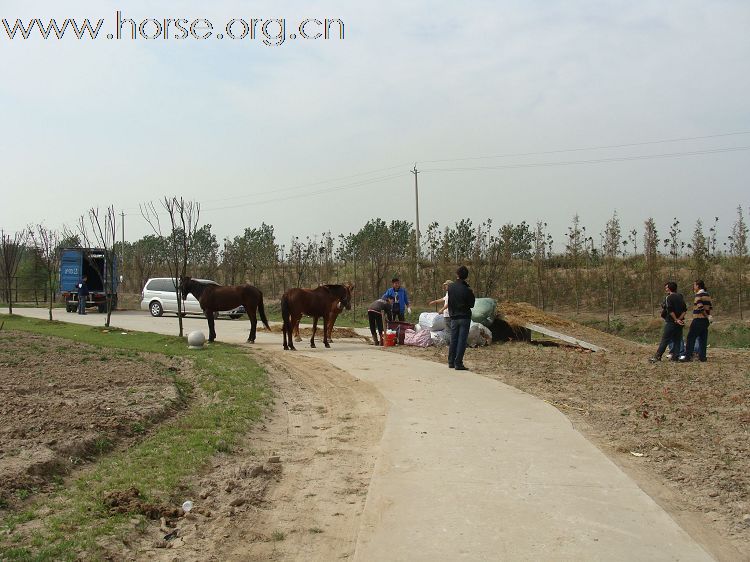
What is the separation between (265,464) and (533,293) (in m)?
26.6

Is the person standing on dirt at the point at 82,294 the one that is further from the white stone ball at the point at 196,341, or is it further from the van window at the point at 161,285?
the white stone ball at the point at 196,341

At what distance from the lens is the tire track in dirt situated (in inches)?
191

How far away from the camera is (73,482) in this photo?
621 centimetres

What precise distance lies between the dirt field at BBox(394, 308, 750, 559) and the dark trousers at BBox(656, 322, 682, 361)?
0.37m

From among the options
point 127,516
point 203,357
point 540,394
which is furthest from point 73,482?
point 203,357

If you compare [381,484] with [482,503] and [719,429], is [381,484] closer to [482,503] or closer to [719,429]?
[482,503]

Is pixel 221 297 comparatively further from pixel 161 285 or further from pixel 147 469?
pixel 161 285

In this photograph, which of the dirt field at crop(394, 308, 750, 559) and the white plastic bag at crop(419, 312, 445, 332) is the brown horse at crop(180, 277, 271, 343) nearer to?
the white plastic bag at crop(419, 312, 445, 332)

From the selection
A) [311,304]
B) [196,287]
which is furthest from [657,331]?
[196,287]

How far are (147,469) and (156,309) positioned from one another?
2661 cm

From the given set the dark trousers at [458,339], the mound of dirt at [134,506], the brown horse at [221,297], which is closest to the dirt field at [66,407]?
the mound of dirt at [134,506]

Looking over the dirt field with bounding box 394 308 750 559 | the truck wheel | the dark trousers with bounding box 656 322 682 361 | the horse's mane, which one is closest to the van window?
the truck wheel

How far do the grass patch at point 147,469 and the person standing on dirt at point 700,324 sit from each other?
8792 mm

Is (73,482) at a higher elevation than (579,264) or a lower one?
lower
